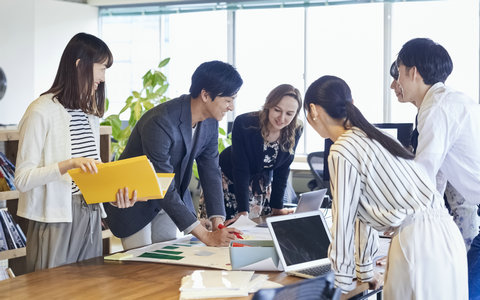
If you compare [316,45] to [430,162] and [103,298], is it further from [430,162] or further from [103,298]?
[103,298]

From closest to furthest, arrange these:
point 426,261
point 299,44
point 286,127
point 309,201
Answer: point 426,261 → point 309,201 → point 286,127 → point 299,44

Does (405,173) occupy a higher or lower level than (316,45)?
lower

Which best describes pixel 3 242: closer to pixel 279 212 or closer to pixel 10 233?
pixel 10 233

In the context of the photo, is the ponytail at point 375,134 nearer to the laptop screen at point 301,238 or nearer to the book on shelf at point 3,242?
the laptop screen at point 301,238

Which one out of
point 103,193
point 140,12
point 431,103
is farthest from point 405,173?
point 140,12

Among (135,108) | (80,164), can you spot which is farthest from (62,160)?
(135,108)

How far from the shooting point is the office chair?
154cm

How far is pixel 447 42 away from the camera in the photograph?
6.93m

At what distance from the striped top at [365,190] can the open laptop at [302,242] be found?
0.28 m

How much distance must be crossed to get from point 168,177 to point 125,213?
0.46 metres

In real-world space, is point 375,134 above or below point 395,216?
above

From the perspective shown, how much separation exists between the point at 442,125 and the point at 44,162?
1.58 m

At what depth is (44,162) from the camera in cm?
254

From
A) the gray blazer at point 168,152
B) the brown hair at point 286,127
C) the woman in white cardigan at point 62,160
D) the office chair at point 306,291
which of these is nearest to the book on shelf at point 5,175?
the gray blazer at point 168,152
